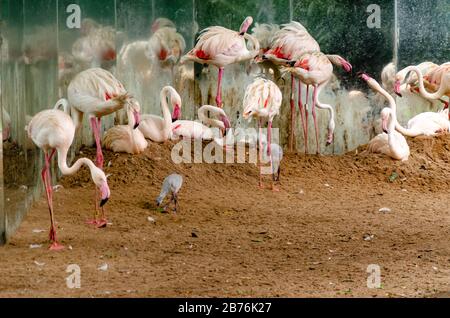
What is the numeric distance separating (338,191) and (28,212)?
9.27 feet

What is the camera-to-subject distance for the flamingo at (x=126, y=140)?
8562 millimetres

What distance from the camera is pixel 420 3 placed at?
957cm

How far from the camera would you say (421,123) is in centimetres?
920

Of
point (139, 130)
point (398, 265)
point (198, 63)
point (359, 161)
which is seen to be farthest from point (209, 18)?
point (398, 265)

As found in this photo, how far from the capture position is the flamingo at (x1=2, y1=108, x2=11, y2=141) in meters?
6.29

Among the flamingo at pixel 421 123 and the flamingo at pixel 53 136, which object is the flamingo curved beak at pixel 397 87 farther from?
the flamingo at pixel 53 136

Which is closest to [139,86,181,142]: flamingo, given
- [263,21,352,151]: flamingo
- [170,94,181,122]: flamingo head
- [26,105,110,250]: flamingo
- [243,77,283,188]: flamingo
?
[170,94,181,122]: flamingo head

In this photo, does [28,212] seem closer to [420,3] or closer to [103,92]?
[103,92]

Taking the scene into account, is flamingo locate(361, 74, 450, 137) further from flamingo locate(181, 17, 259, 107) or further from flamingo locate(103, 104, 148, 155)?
flamingo locate(103, 104, 148, 155)

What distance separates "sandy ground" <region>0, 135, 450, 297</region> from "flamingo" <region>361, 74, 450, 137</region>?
0.35 feet

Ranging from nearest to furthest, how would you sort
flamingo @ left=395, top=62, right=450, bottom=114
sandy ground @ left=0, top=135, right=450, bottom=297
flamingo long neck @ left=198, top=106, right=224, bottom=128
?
sandy ground @ left=0, top=135, right=450, bottom=297 → flamingo long neck @ left=198, top=106, right=224, bottom=128 → flamingo @ left=395, top=62, right=450, bottom=114

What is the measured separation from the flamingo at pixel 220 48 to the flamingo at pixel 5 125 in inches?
111

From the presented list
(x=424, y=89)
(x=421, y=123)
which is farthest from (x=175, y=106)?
(x=424, y=89)

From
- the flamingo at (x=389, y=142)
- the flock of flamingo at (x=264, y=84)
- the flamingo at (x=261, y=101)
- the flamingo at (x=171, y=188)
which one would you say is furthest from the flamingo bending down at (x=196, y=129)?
the flamingo at (x=389, y=142)
